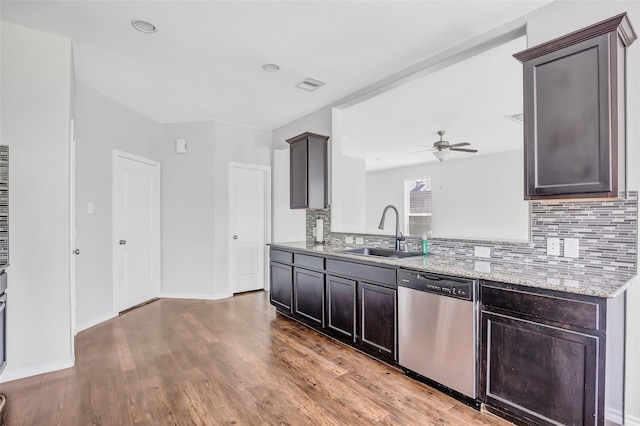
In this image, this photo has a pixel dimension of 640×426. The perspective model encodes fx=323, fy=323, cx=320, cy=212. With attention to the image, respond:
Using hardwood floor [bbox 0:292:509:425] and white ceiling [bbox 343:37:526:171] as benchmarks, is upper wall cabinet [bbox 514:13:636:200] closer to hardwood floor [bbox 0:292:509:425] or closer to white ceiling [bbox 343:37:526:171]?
white ceiling [bbox 343:37:526:171]

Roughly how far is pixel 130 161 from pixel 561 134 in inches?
179

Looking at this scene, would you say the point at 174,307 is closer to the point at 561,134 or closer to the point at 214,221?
the point at 214,221

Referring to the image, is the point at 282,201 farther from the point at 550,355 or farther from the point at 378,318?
the point at 550,355

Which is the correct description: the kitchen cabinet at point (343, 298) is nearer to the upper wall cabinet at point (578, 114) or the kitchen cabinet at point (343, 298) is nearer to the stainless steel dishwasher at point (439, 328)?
the stainless steel dishwasher at point (439, 328)

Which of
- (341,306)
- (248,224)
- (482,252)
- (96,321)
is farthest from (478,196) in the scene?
(96,321)

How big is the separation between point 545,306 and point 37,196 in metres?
3.54

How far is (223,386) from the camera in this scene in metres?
2.33

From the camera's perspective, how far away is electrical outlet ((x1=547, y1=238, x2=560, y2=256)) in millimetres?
2135

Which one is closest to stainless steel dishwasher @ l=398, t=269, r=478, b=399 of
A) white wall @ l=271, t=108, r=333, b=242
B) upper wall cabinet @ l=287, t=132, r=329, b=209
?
upper wall cabinet @ l=287, t=132, r=329, b=209

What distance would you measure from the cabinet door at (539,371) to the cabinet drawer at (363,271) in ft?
2.45

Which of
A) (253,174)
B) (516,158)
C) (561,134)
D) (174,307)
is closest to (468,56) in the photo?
(561,134)

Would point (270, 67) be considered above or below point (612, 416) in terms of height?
above

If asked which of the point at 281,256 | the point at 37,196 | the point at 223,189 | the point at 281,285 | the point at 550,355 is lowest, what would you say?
the point at 281,285

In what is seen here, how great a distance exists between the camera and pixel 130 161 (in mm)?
4242
